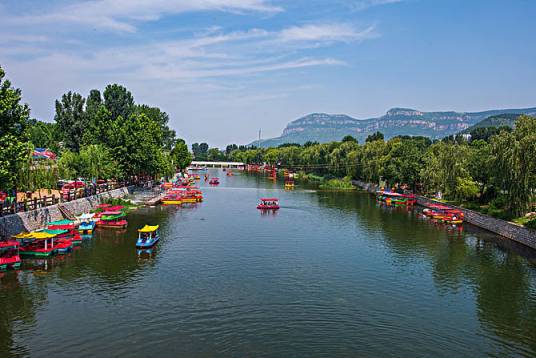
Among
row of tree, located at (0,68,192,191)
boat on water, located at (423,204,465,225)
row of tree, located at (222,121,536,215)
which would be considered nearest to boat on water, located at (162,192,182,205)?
row of tree, located at (0,68,192,191)

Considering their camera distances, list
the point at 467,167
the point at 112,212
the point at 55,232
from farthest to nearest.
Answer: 1. the point at 467,167
2. the point at 112,212
3. the point at 55,232

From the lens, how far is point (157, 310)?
2455cm

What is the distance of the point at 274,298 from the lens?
26.9 m

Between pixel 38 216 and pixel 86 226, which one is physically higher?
pixel 38 216

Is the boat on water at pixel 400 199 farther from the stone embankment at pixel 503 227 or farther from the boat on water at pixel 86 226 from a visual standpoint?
the boat on water at pixel 86 226

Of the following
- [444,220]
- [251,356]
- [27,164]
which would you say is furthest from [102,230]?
[444,220]

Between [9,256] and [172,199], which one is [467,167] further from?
[9,256]

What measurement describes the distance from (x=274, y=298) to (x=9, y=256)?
61.7 ft

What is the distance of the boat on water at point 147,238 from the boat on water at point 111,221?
5.25 metres

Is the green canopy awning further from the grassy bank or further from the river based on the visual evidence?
the grassy bank

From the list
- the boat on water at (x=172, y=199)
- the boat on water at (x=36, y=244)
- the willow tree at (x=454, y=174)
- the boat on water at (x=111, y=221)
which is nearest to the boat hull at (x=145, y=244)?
the boat on water at (x=36, y=244)

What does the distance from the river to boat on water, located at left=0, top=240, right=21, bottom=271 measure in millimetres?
738

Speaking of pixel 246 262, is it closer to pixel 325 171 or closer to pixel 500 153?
pixel 500 153

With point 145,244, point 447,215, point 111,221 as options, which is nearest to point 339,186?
point 447,215
